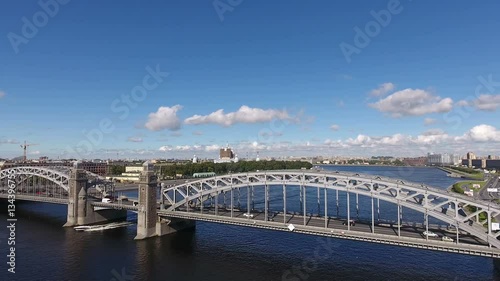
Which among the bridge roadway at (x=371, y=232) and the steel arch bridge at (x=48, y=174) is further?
the steel arch bridge at (x=48, y=174)

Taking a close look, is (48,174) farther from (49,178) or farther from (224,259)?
(224,259)

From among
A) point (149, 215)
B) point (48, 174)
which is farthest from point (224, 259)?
point (48, 174)

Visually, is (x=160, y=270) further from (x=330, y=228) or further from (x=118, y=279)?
(x=330, y=228)

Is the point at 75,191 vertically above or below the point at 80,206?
above

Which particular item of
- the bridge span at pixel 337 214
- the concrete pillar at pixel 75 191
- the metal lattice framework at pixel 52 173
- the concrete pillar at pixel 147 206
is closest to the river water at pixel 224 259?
the concrete pillar at pixel 147 206

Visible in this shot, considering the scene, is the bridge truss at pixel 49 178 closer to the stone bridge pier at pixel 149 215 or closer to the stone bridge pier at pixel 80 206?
the stone bridge pier at pixel 80 206

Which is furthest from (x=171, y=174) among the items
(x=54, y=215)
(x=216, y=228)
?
(x=216, y=228)
